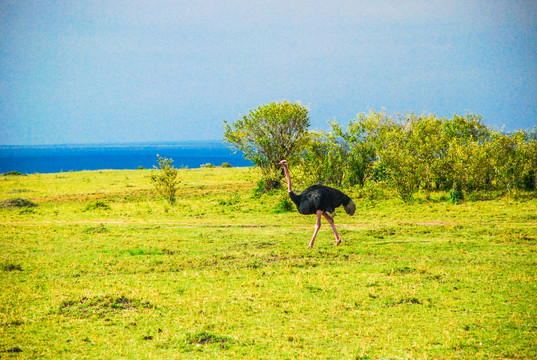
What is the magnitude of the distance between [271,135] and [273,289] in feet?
86.5

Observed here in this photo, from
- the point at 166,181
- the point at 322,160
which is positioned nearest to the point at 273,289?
the point at 166,181

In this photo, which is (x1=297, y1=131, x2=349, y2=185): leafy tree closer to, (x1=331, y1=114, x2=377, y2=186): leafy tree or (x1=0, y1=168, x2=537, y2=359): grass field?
(x1=331, y1=114, x2=377, y2=186): leafy tree

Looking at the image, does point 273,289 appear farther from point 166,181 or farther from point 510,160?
point 510,160

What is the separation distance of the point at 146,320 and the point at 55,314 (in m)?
2.27

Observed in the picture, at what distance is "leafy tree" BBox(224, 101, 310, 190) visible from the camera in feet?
124

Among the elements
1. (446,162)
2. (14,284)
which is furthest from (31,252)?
(446,162)

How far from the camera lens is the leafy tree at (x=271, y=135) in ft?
124

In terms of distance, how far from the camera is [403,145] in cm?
3428

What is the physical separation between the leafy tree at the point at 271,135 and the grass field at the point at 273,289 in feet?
46.0

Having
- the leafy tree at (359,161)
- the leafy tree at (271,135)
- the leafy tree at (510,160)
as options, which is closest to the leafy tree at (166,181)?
the leafy tree at (271,135)

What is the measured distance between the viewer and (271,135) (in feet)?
125

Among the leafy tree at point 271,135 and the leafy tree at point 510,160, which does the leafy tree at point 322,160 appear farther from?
the leafy tree at point 510,160

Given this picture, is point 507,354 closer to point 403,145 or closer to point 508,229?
point 508,229

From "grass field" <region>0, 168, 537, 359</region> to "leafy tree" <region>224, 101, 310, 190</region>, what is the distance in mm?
14006
